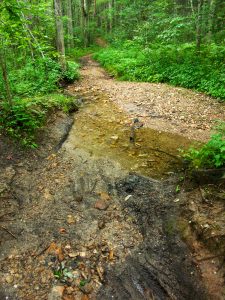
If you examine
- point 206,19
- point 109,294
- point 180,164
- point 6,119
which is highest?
point 206,19

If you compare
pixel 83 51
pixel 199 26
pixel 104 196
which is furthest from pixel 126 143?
pixel 83 51

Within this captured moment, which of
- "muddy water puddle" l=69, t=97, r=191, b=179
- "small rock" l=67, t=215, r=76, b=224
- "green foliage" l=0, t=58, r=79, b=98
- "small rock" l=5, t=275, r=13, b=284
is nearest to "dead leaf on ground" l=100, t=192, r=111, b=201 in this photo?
"small rock" l=67, t=215, r=76, b=224

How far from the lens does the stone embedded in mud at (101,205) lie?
473 centimetres

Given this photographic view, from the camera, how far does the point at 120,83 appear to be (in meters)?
12.9

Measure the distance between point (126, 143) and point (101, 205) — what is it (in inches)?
104

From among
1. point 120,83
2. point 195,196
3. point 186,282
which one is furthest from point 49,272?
point 120,83

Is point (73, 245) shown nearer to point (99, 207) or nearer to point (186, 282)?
point (99, 207)

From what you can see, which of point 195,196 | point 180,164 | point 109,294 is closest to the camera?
point 109,294

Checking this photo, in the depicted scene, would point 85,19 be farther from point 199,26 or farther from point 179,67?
point 179,67

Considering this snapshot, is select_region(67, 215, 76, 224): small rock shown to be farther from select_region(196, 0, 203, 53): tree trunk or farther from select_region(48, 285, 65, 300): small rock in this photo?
select_region(196, 0, 203, 53): tree trunk

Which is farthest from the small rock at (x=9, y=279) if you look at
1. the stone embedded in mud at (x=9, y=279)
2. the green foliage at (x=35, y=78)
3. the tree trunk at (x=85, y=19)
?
the tree trunk at (x=85, y=19)

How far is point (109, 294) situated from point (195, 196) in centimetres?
233

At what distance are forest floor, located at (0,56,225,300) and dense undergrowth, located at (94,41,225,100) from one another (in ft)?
12.6

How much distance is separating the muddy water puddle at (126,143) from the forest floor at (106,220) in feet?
0.09
